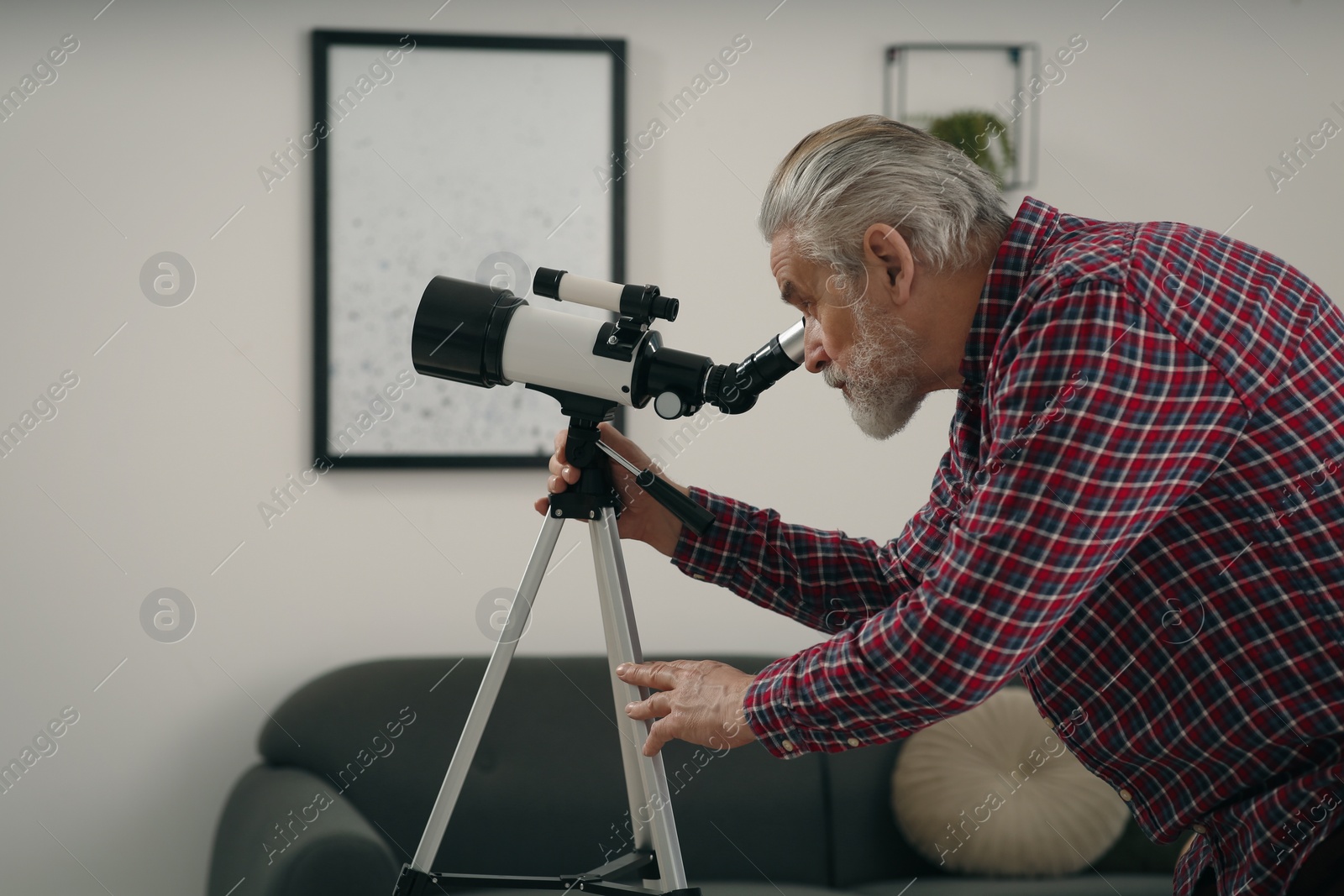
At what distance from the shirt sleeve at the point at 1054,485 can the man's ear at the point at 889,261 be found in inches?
6.1

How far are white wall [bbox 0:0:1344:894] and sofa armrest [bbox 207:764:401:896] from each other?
1.11ft

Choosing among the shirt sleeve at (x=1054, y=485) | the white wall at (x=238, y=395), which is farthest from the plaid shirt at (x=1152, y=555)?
the white wall at (x=238, y=395)

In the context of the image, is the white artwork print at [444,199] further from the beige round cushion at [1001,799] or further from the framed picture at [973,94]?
the beige round cushion at [1001,799]

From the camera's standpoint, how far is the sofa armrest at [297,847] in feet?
5.21

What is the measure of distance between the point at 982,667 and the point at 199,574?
1.72 metres

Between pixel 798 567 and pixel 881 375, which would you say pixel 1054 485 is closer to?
pixel 881 375

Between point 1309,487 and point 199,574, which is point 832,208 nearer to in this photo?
point 1309,487

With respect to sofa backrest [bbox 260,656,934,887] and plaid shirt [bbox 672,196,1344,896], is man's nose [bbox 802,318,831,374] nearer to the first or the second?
plaid shirt [bbox 672,196,1344,896]

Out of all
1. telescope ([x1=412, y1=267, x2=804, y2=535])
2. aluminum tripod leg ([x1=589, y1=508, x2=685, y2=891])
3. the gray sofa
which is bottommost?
the gray sofa

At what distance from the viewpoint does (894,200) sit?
39.5 inches

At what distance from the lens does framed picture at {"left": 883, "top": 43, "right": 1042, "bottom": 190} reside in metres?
2.17

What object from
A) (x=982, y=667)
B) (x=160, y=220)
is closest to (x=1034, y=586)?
(x=982, y=667)

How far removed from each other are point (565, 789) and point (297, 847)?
53 cm

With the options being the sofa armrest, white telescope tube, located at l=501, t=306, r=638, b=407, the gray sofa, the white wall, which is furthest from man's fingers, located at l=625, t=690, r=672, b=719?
the white wall
